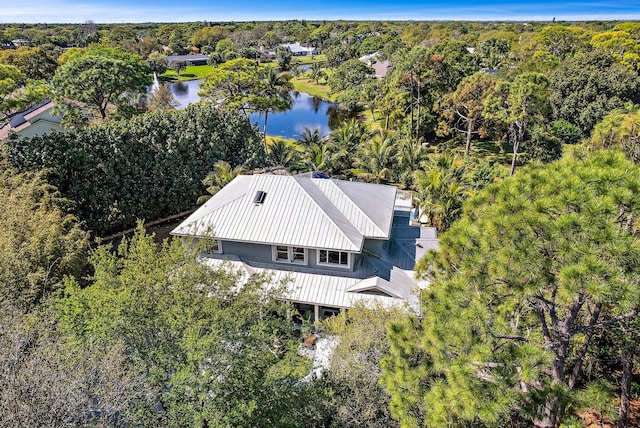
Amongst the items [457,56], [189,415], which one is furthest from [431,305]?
[457,56]

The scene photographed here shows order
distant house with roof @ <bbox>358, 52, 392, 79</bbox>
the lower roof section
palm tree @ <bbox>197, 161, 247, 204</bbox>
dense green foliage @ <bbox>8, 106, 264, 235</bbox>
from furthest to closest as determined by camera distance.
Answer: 1. distant house with roof @ <bbox>358, 52, 392, 79</bbox>
2. palm tree @ <bbox>197, 161, 247, 204</bbox>
3. dense green foliage @ <bbox>8, 106, 264, 235</bbox>
4. the lower roof section

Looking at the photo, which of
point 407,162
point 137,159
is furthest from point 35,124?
point 407,162

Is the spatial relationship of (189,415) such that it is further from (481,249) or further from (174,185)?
(174,185)

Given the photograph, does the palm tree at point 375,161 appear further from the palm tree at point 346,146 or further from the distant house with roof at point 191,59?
the distant house with roof at point 191,59

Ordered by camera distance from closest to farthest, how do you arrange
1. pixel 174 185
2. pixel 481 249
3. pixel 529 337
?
pixel 481 249, pixel 529 337, pixel 174 185

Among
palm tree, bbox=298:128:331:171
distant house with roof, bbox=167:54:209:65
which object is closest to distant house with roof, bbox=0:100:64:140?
palm tree, bbox=298:128:331:171

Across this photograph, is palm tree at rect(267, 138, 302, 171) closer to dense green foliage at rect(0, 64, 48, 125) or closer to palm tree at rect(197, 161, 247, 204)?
palm tree at rect(197, 161, 247, 204)
